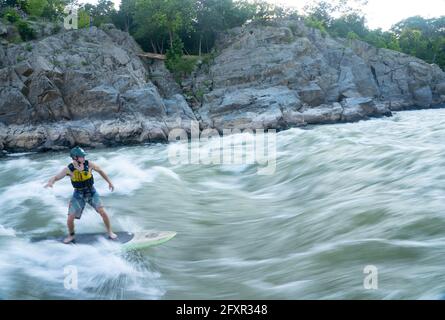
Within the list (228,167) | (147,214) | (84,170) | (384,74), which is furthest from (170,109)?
(384,74)

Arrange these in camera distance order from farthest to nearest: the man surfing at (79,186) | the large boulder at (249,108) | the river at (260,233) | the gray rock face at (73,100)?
1. the large boulder at (249,108)
2. the gray rock face at (73,100)
3. the man surfing at (79,186)
4. the river at (260,233)

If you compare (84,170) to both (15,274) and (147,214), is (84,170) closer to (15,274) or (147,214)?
(15,274)

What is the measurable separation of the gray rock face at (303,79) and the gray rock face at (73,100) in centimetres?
467

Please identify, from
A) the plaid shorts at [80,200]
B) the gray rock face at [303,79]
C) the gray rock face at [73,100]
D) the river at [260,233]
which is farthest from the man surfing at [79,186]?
the gray rock face at [303,79]

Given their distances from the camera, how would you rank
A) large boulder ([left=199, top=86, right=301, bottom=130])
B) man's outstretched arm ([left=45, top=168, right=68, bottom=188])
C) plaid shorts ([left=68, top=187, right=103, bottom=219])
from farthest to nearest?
large boulder ([left=199, top=86, right=301, bottom=130]) → plaid shorts ([left=68, top=187, right=103, bottom=219]) → man's outstretched arm ([left=45, top=168, right=68, bottom=188])

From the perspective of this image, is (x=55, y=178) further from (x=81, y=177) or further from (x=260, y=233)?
(x=260, y=233)

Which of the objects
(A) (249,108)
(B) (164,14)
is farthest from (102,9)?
(A) (249,108)

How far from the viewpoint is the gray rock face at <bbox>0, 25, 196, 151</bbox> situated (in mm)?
23812

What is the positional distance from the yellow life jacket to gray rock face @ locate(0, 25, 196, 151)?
16.5m

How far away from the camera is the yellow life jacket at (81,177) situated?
741 cm

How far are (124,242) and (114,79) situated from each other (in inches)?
923

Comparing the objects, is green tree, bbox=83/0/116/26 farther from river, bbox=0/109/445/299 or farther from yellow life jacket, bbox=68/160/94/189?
yellow life jacket, bbox=68/160/94/189

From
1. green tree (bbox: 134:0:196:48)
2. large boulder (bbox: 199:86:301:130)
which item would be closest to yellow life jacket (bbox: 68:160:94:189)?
large boulder (bbox: 199:86:301:130)

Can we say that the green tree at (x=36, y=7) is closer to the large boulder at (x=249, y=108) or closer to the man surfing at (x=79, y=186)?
the large boulder at (x=249, y=108)
